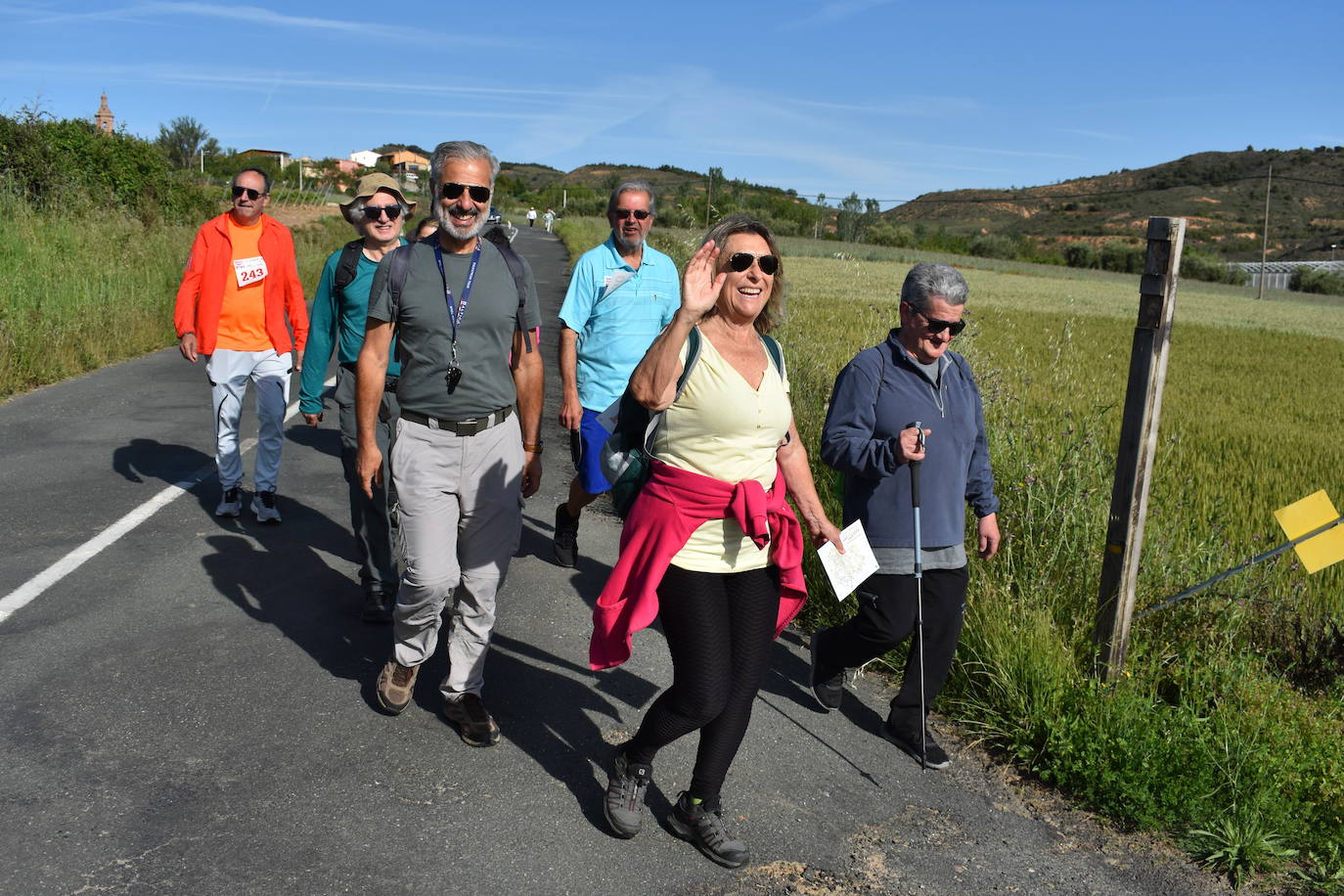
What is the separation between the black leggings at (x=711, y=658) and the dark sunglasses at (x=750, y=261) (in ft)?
2.98

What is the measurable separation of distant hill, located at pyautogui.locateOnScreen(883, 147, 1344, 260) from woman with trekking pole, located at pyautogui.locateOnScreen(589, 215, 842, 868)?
119169mm

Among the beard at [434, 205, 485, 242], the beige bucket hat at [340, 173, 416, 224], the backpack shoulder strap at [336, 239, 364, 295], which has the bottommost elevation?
the backpack shoulder strap at [336, 239, 364, 295]

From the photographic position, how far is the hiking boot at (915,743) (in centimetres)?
427

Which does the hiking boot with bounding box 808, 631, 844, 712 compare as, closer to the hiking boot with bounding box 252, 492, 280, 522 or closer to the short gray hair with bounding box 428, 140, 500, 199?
the short gray hair with bounding box 428, 140, 500, 199

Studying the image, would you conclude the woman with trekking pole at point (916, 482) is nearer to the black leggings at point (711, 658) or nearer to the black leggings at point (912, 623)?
the black leggings at point (912, 623)

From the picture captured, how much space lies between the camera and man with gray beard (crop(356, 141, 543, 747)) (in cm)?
402

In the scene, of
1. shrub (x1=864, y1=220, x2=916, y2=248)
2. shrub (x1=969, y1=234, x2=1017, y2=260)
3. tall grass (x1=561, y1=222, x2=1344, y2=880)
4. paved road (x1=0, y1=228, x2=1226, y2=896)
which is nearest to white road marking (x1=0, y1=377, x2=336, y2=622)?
paved road (x1=0, y1=228, x2=1226, y2=896)

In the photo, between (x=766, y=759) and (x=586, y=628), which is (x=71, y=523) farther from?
(x=766, y=759)

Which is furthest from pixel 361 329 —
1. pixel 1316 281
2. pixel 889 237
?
pixel 889 237

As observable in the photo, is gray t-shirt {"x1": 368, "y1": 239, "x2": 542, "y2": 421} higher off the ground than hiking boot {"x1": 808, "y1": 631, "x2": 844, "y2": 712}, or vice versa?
gray t-shirt {"x1": 368, "y1": 239, "x2": 542, "y2": 421}

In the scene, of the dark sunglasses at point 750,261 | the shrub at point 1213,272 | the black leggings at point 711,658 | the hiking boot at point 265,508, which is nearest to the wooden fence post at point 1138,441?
the dark sunglasses at point 750,261

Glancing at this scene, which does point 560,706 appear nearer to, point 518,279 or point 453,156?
point 518,279

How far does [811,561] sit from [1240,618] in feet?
6.84

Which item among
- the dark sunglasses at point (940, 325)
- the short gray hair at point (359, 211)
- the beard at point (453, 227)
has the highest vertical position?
the short gray hair at point (359, 211)
